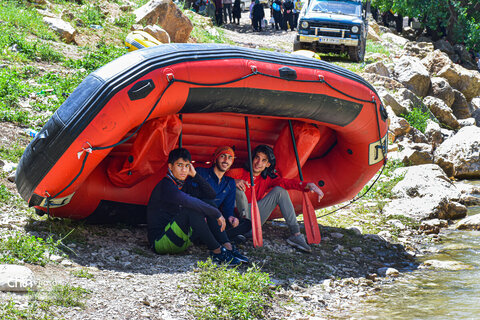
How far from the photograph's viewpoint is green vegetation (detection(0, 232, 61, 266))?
4.04 m

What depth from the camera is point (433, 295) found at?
491 centimetres

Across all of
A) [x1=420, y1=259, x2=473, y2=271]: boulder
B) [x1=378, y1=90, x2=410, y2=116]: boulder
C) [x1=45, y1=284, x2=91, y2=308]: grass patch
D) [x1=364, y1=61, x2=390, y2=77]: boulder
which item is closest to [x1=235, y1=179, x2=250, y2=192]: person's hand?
[x1=420, y1=259, x2=473, y2=271]: boulder

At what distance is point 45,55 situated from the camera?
8.99m

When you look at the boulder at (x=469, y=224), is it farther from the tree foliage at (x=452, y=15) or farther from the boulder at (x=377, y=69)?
the tree foliage at (x=452, y=15)

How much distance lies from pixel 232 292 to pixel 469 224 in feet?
13.4

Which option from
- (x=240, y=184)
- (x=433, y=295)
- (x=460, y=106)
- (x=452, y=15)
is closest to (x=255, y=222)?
(x=240, y=184)

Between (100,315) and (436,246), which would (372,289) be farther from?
(100,315)

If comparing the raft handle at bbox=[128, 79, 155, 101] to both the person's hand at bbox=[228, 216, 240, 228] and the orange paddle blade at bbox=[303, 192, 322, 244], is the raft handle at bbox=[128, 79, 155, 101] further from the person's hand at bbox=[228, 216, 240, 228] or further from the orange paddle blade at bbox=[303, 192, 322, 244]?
the orange paddle blade at bbox=[303, 192, 322, 244]

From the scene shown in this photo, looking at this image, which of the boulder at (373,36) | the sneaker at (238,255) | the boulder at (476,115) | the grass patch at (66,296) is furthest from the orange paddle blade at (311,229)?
the boulder at (373,36)

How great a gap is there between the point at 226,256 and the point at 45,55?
5640 millimetres

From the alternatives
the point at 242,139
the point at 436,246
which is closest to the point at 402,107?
the point at 436,246

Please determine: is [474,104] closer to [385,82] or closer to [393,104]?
[385,82]

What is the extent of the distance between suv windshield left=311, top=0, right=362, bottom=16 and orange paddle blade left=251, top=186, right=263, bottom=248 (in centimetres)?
1140

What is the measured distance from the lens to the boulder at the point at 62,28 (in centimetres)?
1024
